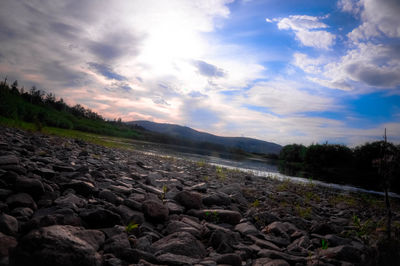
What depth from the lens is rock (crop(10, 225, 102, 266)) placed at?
1.70 meters

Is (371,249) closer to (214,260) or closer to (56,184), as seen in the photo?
(214,260)

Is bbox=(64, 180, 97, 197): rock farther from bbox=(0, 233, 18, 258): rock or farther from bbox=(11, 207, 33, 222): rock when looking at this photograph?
bbox=(0, 233, 18, 258): rock

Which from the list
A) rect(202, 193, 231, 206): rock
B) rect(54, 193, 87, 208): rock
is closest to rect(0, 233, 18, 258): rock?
rect(54, 193, 87, 208): rock

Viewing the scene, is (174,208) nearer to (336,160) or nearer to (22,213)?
(22,213)

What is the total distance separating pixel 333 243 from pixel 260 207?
2.25 metres

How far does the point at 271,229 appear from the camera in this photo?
3.79 m

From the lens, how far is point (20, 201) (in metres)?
2.63

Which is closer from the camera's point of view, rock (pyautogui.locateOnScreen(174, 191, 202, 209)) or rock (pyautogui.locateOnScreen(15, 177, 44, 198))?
rock (pyautogui.locateOnScreen(15, 177, 44, 198))

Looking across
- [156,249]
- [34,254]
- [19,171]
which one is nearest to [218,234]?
[156,249]

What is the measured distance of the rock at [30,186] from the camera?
2895 mm

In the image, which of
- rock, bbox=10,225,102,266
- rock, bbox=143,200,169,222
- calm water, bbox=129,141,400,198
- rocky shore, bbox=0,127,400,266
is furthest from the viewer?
calm water, bbox=129,141,400,198

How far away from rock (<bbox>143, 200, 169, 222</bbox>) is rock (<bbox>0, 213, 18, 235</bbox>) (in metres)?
1.68

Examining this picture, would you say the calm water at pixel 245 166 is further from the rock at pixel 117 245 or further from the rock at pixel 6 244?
the rock at pixel 6 244

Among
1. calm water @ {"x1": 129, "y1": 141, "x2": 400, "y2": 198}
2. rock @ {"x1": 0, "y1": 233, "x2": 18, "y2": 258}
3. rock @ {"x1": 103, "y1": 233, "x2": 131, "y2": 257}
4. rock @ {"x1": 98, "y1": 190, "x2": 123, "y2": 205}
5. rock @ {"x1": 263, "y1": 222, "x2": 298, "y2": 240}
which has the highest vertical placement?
rock @ {"x1": 0, "y1": 233, "x2": 18, "y2": 258}
